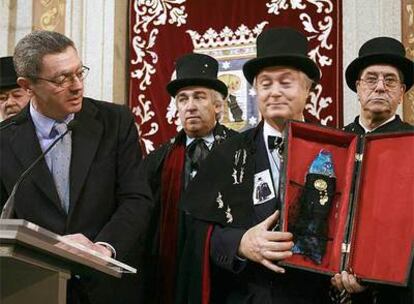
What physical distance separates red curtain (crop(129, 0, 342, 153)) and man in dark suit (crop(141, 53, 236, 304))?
29.7 inches

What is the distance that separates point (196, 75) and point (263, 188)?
134 cm

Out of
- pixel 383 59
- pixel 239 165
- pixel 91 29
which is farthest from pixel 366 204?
pixel 91 29

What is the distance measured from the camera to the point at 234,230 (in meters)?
2.88

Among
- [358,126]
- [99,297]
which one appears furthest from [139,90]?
[99,297]

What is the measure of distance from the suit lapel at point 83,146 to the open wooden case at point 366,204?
0.76m

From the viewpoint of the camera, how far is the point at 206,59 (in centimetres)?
427

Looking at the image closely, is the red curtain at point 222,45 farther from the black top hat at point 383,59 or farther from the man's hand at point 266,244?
the man's hand at point 266,244

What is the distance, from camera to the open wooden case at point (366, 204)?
258cm

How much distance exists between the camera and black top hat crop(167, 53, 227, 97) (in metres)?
4.09

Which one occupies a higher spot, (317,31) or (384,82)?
(317,31)

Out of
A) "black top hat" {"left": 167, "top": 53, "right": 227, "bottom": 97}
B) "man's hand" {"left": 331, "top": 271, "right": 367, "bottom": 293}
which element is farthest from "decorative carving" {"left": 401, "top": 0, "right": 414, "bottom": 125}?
"man's hand" {"left": 331, "top": 271, "right": 367, "bottom": 293}

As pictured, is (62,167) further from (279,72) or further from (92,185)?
(279,72)

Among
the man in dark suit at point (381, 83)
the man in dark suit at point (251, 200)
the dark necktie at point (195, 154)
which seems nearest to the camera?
the man in dark suit at point (251, 200)

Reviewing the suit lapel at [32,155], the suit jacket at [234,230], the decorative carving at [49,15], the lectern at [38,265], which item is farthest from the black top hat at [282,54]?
the decorative carving at [49,15]
